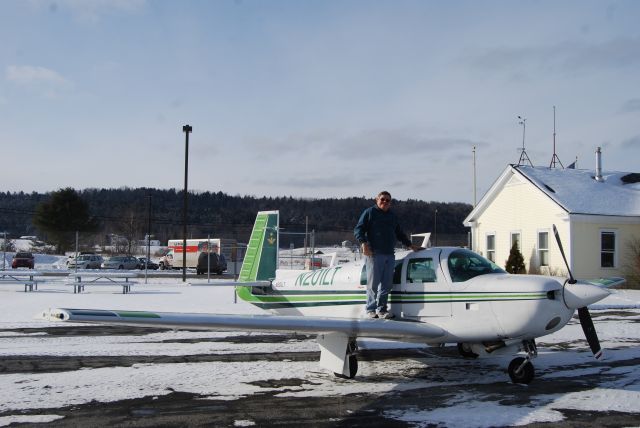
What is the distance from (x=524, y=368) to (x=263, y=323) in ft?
11.3

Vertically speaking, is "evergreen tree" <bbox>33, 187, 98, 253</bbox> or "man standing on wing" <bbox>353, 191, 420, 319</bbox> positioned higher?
"evergreen tree" <bbox>33, 187, 98, 253</bbox>

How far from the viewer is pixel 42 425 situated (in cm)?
564

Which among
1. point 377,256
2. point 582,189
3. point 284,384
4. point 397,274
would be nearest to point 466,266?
point 397,274

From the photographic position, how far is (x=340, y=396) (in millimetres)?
6938

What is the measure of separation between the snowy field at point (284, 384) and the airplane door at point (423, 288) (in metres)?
0.94

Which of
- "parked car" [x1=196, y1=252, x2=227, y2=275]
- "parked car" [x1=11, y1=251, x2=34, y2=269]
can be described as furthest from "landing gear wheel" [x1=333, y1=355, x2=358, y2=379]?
"parked car" [x1=11, y1=251, x2=34, y2=269]

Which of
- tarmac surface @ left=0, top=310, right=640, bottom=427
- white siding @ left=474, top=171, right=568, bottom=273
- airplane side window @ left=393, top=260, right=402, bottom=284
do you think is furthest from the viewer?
white siding @ left=474, top=171, right=568, bottom=273

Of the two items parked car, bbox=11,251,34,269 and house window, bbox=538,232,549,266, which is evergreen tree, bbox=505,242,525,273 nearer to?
house window, bbox=538,232,549,266

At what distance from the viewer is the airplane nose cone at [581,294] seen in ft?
23.7

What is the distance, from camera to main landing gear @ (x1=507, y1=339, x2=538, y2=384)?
7.55m

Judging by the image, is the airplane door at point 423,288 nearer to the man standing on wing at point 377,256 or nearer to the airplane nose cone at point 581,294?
the man standing on wing at point 377,256

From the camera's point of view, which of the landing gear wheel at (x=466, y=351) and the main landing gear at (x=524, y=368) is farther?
the landing gear wheel at (x=466, y=351)

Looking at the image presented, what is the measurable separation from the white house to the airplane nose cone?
56.6 feet

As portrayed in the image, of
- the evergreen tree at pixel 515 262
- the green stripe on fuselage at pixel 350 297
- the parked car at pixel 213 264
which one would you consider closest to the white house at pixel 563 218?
the evergreen tree at pixel 515 262
